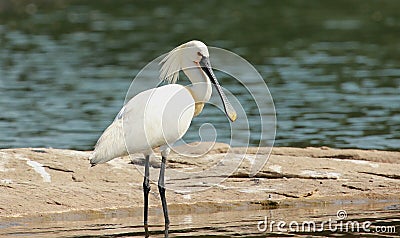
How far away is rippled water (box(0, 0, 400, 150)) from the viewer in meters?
18.0

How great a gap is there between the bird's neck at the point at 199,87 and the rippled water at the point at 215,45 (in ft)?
18.7

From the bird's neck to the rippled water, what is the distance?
5693 mm

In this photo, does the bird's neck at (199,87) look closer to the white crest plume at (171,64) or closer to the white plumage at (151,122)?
the white plumage at (151,122)

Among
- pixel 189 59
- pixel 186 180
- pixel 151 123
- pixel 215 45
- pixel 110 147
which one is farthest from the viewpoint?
pixel 215 45

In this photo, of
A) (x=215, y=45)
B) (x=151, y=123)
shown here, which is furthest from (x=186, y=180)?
(x=215, y=45)

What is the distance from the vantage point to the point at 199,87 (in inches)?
423

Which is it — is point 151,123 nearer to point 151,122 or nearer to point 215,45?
point 151,122

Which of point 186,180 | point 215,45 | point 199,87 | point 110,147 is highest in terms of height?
point 215,45

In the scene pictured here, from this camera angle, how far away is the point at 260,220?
1065 centimetres

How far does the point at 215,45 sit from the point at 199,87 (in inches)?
644

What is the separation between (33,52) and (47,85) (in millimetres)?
4756

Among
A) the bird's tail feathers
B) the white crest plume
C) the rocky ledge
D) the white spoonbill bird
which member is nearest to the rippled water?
the rocky ledge

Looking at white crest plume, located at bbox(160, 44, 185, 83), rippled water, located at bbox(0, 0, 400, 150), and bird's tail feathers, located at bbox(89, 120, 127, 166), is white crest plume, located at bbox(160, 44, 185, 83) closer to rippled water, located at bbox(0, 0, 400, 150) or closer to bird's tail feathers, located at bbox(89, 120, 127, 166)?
bird's tail feathers, located at bbox(89, 120, 127, 166)

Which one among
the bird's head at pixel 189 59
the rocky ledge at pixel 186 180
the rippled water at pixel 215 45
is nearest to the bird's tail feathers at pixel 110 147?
the rocky ledge at pixel 186 180
